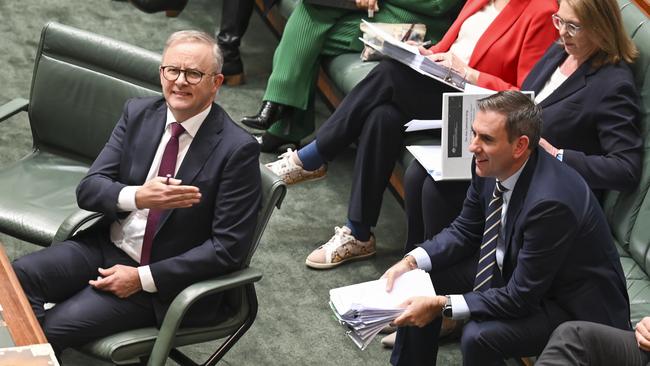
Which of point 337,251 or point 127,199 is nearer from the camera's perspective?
point 127,199

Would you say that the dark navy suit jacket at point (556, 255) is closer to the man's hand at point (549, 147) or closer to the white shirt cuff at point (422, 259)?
the white shirt cuff at point (422, 259)

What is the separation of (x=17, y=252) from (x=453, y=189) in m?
1.72

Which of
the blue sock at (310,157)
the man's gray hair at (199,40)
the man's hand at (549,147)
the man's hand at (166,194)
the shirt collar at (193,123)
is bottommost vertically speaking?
the blue sock at (310,157)

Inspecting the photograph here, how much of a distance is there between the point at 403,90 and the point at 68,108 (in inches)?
51.1

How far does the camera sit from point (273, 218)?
4996 millimetres

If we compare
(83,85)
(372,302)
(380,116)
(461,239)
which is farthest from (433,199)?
(83,85)

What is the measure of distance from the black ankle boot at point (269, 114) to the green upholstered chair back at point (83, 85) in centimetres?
130

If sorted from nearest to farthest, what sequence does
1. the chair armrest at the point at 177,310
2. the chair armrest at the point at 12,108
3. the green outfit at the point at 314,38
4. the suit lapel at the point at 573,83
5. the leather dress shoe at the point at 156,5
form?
the chair armrest at the point at 177,310, the suit lapel at the point at 573,83, the chair armrest at the point at 12,108, the green outfit at the point at 314,38, the leather dress shoe at the point at 156,5

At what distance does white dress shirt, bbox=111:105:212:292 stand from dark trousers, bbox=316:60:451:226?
108 centimetres

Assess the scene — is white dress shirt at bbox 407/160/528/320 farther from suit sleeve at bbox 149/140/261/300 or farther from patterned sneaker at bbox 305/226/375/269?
patterned sneaker at bbox 305/226/375/269

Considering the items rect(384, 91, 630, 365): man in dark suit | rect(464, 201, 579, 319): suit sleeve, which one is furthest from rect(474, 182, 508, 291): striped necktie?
rect(464, 201, 579, 319): suit sleeve

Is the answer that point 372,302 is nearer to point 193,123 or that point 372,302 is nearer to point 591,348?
point 591,348

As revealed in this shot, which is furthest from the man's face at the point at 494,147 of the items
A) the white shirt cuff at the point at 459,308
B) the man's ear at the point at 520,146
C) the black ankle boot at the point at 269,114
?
the black ankle boot at the point at 269,114

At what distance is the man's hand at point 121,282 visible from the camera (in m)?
3.49
